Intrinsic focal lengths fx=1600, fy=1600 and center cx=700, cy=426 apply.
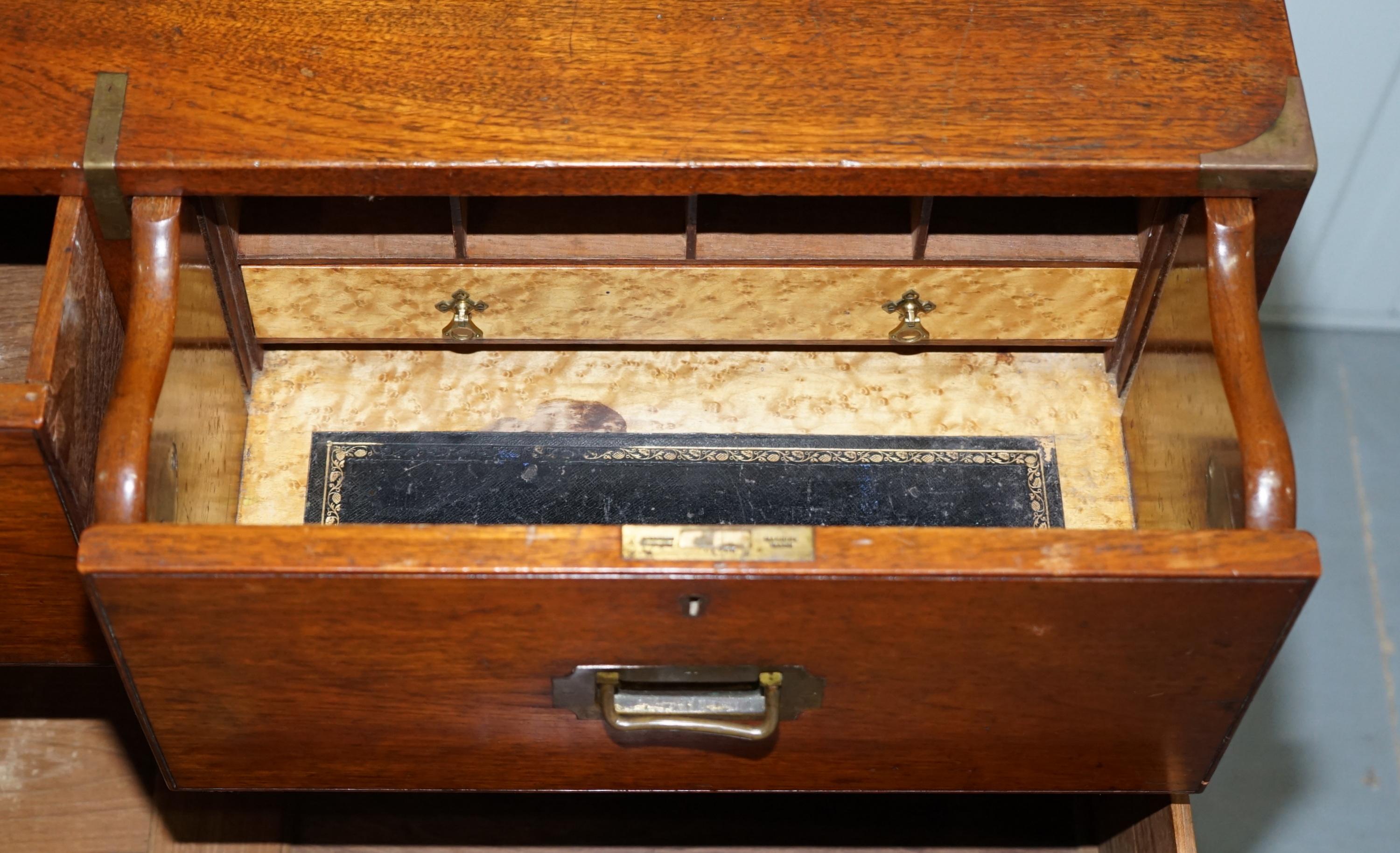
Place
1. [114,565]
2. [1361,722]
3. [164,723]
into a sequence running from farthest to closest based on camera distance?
1. [1361,722]
2. [164,723]
3. [114,565]

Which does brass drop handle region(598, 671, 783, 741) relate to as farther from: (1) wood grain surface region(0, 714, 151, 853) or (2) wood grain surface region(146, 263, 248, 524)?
(1) wood grain surface region(0, 714, 151, 853)

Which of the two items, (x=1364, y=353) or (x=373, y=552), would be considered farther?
(x=1364, y=353)

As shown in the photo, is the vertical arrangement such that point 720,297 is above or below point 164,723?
above

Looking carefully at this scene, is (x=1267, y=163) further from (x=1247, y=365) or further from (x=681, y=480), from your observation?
(x=681, y=480)

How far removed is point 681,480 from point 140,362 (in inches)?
16.6

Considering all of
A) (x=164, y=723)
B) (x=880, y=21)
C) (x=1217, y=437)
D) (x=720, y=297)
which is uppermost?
(x=880, y=21)

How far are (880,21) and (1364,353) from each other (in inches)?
44.8

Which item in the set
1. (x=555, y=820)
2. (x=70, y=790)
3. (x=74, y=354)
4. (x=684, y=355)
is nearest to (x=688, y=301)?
(x=684, y=355)

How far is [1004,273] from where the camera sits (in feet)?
4.06

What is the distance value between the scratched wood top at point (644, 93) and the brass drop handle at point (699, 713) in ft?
1.13

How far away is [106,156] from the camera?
1085mm

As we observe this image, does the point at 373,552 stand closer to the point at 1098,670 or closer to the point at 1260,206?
the point at 1098,670

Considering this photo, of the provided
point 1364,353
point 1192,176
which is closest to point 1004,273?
point 1192,176

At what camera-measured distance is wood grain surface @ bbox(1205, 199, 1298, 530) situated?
1006mm
